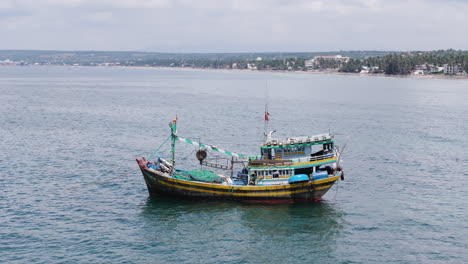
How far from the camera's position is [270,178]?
143 ft

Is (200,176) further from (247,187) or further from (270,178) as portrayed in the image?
(270,178)

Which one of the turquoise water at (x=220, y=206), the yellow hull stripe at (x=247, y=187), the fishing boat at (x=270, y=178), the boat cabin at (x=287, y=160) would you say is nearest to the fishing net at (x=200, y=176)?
the fishing boat at (x=270, y=178)

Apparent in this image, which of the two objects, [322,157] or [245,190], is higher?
[322,157]

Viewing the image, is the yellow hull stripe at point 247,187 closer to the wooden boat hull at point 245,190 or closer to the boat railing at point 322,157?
the wooden boat hull at point 245,190

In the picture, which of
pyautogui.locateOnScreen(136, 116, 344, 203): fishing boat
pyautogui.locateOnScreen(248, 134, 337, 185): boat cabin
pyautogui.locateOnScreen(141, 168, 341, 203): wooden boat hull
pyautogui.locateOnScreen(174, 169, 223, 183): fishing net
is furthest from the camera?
pyautogui.locateOnScreen(174, 169, 223, 183): fishing net

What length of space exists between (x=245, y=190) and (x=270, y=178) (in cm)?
236

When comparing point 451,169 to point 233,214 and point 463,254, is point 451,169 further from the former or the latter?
point 233,214

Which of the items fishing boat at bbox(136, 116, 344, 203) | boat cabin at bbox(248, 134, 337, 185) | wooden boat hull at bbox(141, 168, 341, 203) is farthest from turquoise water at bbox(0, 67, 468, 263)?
boat cabin at bbox(248, 134, 337, 185)

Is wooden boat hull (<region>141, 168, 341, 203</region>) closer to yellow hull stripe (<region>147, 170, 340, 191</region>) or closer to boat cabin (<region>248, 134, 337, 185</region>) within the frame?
yellow hull stripe (<region>147, 170, 340, 191</region>)

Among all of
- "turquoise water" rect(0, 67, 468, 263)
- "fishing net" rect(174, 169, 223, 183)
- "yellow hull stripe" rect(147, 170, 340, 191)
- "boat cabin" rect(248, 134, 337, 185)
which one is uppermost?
"boat cabin" rect(248, 134, 337, 185)

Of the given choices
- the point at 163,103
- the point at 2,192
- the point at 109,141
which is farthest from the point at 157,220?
the point at 163,103

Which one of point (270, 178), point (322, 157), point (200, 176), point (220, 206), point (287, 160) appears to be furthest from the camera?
point (200, 176)

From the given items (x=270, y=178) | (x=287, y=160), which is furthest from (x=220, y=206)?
(x=287, y=160)

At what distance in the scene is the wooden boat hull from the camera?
140 ft
